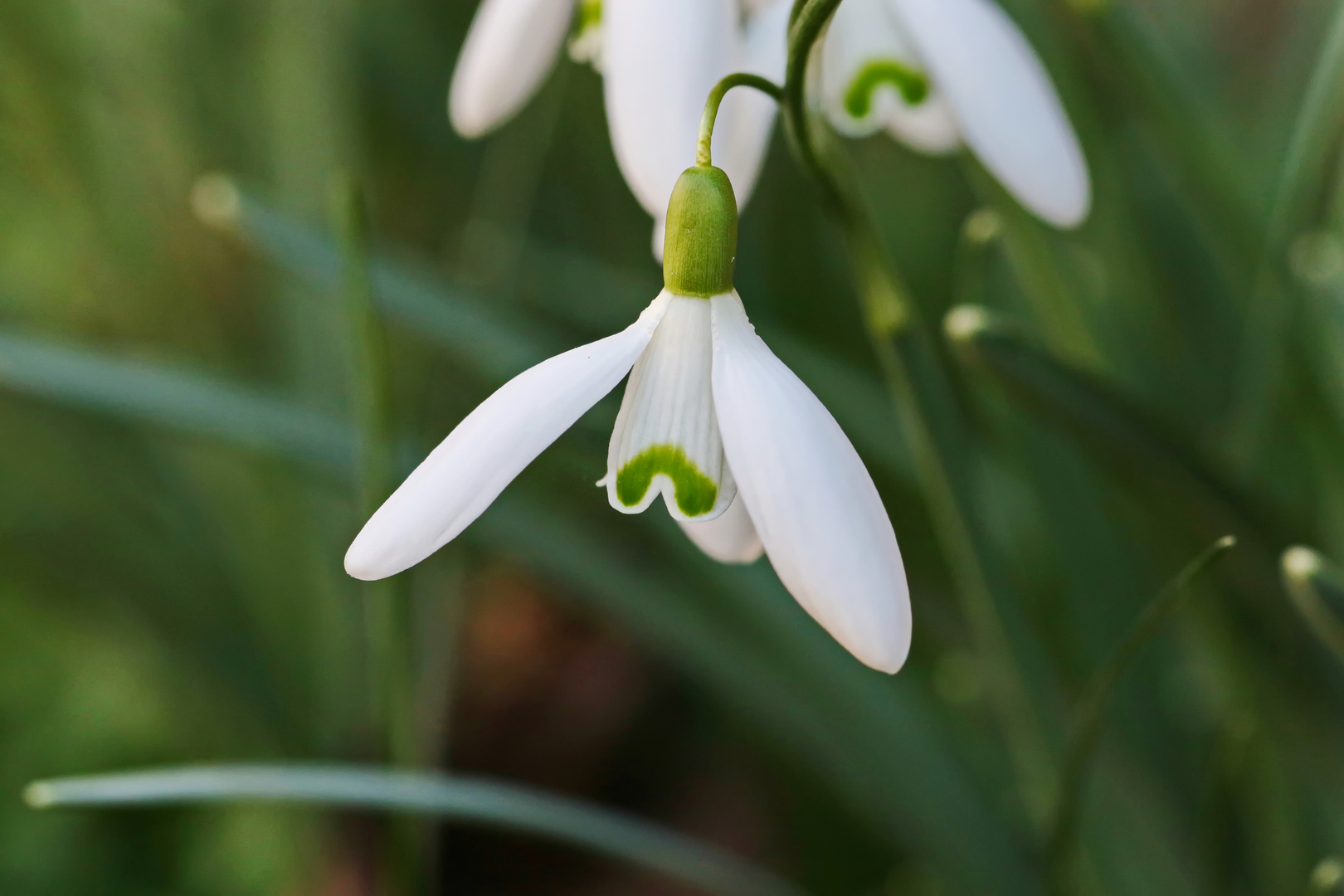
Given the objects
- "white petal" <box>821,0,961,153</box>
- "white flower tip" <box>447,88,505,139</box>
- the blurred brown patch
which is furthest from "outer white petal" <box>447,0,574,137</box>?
the blurred brown patch

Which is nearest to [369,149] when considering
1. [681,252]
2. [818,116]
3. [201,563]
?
[201,563]

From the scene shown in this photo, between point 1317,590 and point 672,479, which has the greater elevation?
point 672,479

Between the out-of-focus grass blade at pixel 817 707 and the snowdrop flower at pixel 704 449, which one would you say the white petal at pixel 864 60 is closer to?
the snowdrop flower at pixel 704 449

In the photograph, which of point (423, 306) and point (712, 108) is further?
point (423, 306)

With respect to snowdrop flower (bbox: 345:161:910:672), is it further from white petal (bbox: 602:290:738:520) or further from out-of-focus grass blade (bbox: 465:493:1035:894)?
out-of-focus grass blade (bbox: 465:493:1035:894)

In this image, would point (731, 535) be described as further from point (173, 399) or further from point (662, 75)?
point (173, 399)

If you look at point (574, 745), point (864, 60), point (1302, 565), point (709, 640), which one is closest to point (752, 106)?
point (864, 60)

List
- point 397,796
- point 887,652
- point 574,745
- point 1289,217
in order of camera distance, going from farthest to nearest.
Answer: point 574,745 → point 1289,217 → point 397,796 → point 887,652

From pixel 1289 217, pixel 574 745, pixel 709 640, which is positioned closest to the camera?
pixel 1289 217
